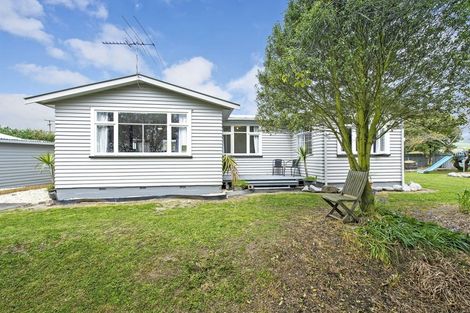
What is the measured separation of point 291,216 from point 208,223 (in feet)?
5.76

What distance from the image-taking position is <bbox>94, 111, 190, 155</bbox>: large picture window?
783 cm

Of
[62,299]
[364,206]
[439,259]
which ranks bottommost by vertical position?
[62,299]

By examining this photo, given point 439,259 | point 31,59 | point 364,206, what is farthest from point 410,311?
point 31,59

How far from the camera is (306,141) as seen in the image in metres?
11.0

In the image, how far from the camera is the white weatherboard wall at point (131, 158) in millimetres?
7621

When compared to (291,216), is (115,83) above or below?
above

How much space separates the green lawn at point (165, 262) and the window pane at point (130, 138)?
292cm

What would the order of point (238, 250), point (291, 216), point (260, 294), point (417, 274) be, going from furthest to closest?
point (291, 216), point (238, 250), point (417, 274), point (260, 294)

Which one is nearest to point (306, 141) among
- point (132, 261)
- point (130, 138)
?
point (130, 138)

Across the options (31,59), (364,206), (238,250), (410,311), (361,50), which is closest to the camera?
(410,311)

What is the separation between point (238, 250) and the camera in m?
3.68

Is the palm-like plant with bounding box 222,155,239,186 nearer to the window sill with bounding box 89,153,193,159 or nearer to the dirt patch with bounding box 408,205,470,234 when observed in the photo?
the window sill with bounding box 89,153,193,159

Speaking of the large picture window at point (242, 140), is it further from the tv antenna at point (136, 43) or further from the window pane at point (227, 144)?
the tv antenna at point (136, 43)

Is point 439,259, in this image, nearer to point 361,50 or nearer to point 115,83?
point 361,50
